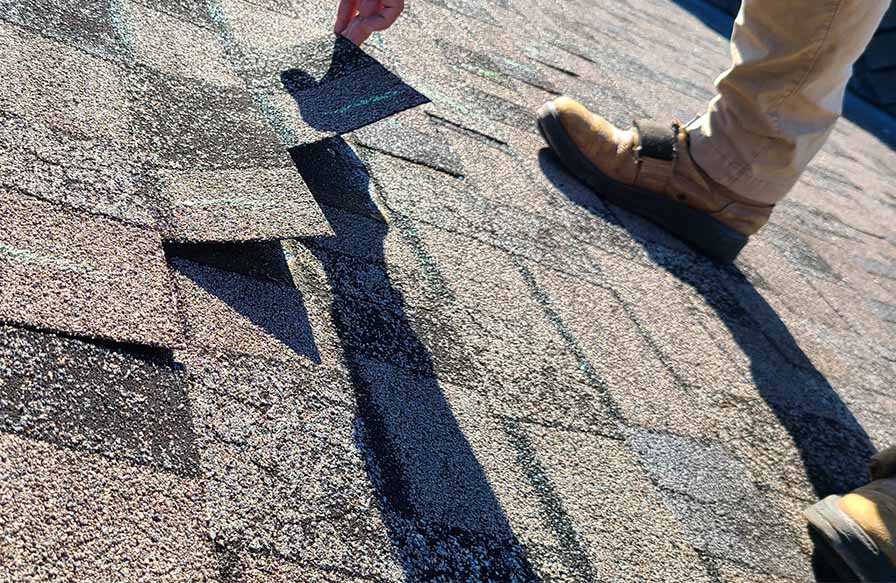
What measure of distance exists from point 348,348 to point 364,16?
2.18 feet

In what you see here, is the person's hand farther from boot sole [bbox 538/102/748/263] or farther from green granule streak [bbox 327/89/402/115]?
boot sole [bbox 538/102/748/263]

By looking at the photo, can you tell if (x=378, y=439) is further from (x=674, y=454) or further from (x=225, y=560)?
(x=674, y=454)

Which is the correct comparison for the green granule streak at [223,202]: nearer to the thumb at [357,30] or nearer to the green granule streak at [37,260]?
the green granule streak at [37,260]

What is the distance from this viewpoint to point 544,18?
324 cm

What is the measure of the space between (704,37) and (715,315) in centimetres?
356

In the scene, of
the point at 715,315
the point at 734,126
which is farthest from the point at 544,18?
the point at 715,315

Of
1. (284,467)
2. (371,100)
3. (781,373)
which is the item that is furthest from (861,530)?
(371,100)

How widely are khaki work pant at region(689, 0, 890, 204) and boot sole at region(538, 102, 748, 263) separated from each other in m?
0.10

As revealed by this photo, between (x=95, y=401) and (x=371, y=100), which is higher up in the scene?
(x=371, y=100)

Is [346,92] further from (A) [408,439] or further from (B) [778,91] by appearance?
(B) [778,91]

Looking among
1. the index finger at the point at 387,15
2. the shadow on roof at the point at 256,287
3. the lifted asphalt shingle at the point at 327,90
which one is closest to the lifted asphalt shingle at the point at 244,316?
the shadow on roof at the point at 256,287

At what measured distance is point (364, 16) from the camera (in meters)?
1.53

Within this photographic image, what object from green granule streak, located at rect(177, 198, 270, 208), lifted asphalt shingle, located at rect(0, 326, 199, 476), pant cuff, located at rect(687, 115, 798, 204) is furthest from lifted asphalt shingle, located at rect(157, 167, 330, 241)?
pant cuff, located at rect(687, 115, 798, 204)

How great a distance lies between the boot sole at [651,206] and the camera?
6.72ft
